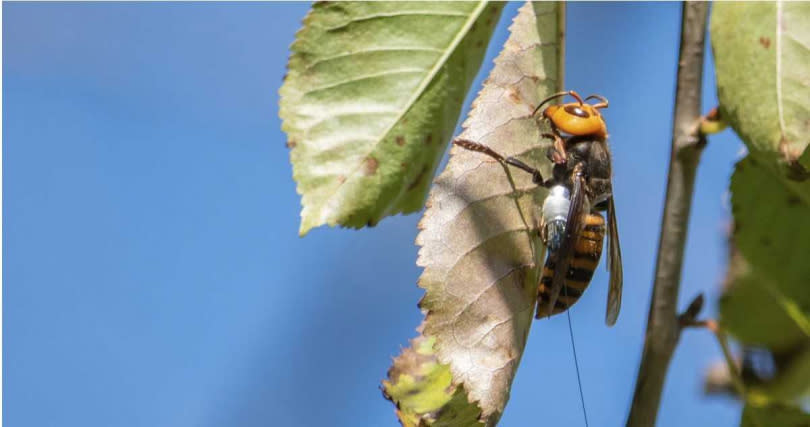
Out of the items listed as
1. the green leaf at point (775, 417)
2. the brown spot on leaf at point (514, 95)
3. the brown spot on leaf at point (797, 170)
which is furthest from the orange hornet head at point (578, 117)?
the green leaf at point (775, 417)

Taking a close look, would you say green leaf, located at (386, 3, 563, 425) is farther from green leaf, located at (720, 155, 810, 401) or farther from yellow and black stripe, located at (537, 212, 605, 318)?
green leaf, located at (720, 155, 810, 401)

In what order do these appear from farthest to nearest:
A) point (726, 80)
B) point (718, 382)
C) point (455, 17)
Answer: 1. point (718, 382)
2. point (455, 17)
3. point (726, 80)

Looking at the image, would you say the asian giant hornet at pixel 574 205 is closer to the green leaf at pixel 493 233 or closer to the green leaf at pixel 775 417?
the green leaf at pixel 493 233

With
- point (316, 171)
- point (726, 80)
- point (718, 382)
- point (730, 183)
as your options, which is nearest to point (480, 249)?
point (316, 171)

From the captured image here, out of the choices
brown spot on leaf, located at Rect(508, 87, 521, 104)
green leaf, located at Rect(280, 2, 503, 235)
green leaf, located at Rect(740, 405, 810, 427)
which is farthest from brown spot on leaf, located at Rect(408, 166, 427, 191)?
green leaf, located at Rect(740, 405, 810, 427)

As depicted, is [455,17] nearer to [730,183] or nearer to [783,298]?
[730,183]
